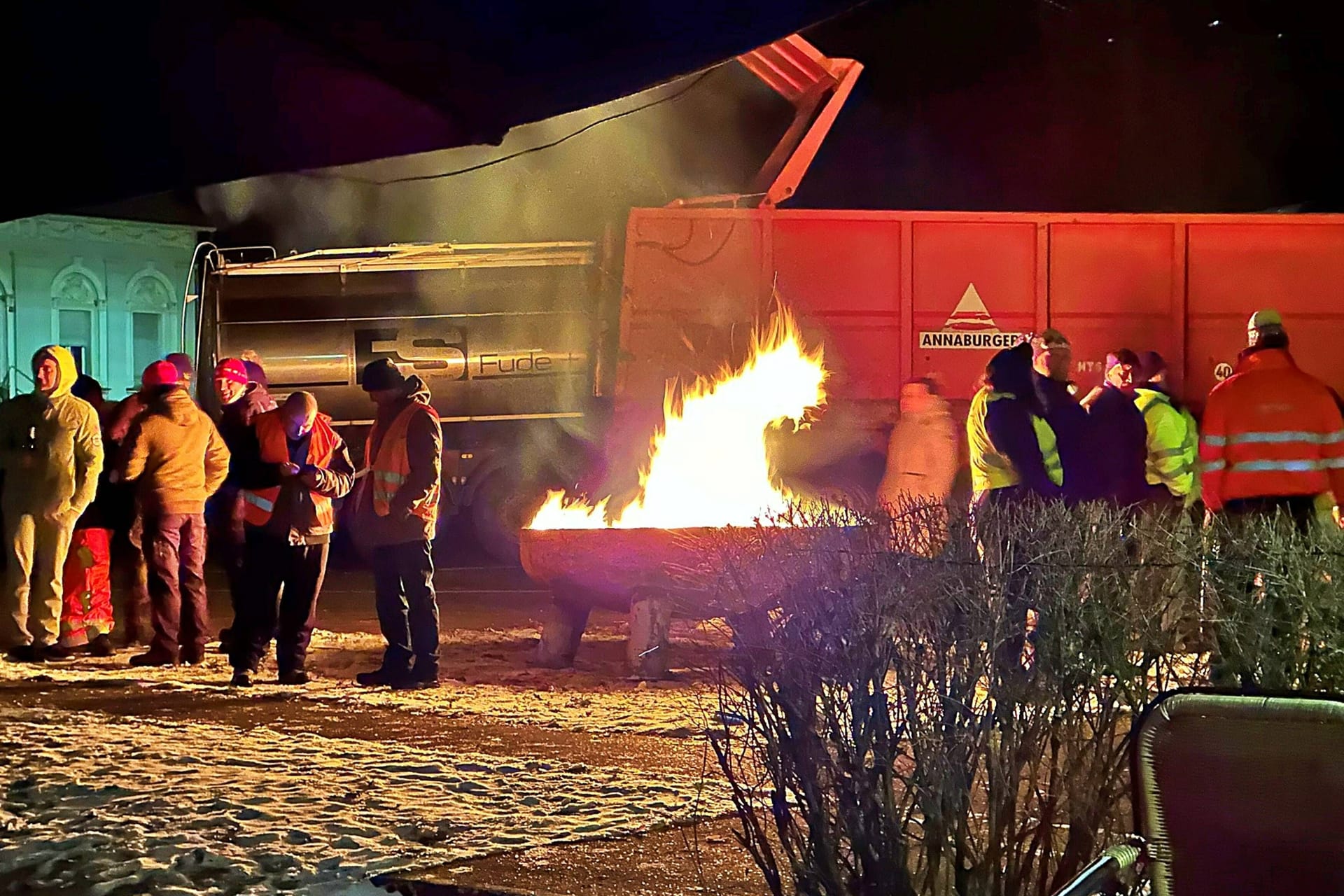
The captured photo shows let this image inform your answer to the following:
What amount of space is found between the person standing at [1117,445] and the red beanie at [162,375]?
18.1ft

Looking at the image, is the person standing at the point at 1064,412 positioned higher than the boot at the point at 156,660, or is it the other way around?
the person standing at the point at 1064,412

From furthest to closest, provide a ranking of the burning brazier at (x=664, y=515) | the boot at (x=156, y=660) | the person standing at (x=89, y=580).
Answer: the person standing at (x=89, y=580) → the boot at (x=156, y=660) → the burning brazier at (x=664, y=515)

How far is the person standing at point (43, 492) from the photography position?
9766 mm

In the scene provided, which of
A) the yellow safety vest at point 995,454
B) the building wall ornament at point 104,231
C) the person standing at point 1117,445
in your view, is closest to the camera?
the yellow safety vest at point 995,454

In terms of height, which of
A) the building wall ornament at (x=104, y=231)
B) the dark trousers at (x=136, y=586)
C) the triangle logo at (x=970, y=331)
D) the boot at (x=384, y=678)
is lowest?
the boot at (x=384, y=678)

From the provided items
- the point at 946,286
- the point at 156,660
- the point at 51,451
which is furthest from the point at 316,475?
the point at 946,286

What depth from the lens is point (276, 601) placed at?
8898mm

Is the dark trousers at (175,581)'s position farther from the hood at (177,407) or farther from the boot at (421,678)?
the boot at (421,678)

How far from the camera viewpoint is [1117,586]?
146 inches

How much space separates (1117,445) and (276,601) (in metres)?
4.96

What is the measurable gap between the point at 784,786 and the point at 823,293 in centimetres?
964

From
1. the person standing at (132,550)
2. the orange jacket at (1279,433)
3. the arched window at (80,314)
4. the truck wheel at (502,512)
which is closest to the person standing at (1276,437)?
the orange jacket at (1279,433)

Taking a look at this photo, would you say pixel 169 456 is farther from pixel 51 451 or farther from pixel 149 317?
pixel 149 317

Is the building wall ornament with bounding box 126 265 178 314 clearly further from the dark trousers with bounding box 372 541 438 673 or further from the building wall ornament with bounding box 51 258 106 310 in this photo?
the dark trousers with bounding box 372 541 438 673
